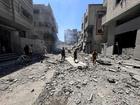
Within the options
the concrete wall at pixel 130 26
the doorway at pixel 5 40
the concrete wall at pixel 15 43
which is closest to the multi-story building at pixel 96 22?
the concrete wall at pixel 130 26

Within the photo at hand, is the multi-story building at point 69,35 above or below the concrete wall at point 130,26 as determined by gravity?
above

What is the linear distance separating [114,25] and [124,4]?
197 inches

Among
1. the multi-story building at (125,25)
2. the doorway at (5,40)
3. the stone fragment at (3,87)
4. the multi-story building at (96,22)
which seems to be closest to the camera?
the stone fragment at (3,87)

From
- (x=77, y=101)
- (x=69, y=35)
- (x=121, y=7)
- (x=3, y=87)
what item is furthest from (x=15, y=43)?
(x=69, y=35)

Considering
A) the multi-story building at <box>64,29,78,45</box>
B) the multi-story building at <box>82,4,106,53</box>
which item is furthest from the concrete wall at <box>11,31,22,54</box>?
the multi-story building at <box>64,29,78,45</box>

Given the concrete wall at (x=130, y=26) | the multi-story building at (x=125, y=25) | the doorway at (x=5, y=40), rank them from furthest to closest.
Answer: the doorway at (x=5, y=40), the concrete wall at (x=130, y=26), the multi-story building at (x=125, y=25)

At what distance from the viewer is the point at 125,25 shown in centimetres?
1417

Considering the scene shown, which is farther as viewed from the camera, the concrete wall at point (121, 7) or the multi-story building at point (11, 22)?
the multi-story building at point (11, 22)

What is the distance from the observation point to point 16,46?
17.0 meters

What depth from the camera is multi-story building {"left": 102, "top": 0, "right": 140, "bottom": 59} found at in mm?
11492

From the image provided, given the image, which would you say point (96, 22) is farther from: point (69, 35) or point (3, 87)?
point (69, 35)

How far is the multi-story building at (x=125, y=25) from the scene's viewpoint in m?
11.5

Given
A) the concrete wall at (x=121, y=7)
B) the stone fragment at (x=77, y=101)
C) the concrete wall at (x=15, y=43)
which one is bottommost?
the stone fragment at (x=77, y=101)

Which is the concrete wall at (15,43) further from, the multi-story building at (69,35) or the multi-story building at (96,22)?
the multi-story building at (69,35)
